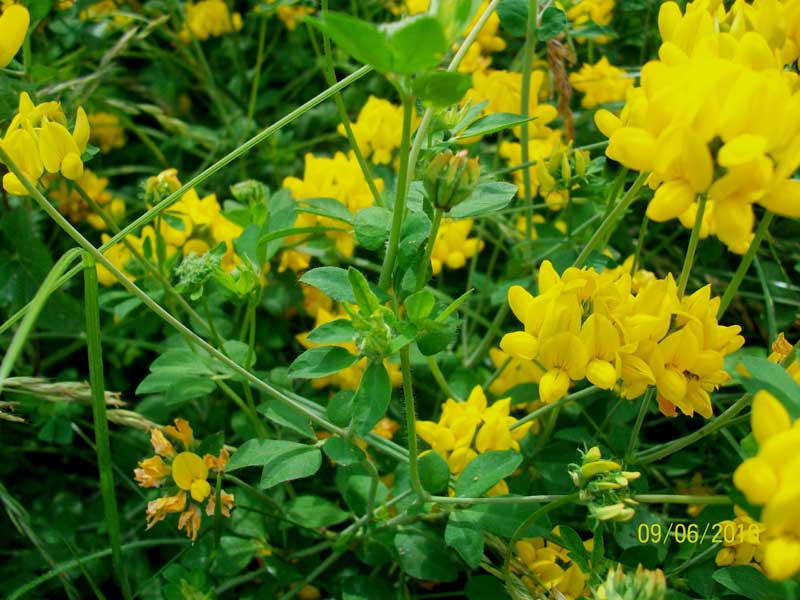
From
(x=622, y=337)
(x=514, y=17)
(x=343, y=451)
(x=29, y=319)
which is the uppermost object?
(x=514, y=17)

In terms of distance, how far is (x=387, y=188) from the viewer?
187 centimetres

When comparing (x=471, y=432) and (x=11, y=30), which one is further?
(x=471, y=432)

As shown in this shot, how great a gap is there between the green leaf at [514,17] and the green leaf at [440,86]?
2.25 ft

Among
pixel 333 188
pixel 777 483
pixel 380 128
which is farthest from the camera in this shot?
pixel 380 128

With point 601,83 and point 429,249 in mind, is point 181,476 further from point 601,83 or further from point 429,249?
point 601,83

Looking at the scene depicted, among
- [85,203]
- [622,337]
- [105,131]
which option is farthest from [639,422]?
[105,131]

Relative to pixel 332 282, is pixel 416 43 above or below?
above

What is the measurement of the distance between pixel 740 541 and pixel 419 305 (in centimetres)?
64

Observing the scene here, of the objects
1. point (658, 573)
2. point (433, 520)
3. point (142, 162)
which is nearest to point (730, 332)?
point (658, 573)

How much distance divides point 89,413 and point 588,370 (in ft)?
4.46

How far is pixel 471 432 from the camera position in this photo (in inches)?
56.8

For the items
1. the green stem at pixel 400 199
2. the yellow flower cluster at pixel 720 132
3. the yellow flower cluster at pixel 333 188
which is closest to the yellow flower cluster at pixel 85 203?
the yellow flower cluster at pixel 333 188

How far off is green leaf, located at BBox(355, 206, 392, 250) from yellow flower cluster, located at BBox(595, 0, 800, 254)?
0.37m

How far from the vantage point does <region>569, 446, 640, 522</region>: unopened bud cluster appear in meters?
1.10
